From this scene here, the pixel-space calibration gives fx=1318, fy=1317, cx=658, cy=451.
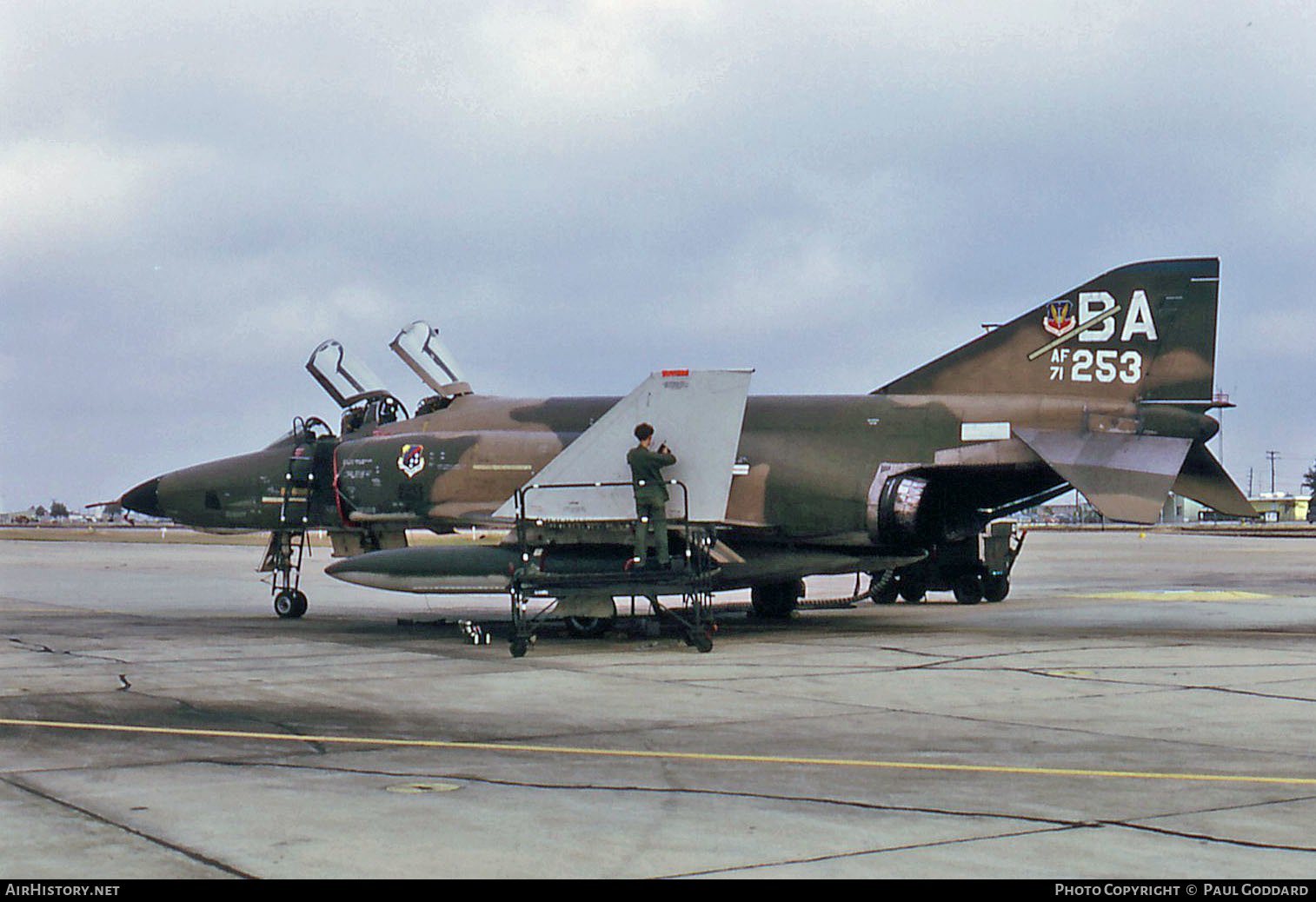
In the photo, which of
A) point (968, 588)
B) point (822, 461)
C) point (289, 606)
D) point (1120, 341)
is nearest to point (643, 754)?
point (822, 461)

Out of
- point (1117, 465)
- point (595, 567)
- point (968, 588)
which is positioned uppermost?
point (1117, 465)

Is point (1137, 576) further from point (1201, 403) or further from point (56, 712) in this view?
point (56, 712)

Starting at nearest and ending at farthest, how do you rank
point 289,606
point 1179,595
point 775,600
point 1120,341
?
point 1120,341 < point 775,600 < point 289,606 < point 1179,595

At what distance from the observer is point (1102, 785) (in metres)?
6.38

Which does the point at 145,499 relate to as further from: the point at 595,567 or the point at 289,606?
the point at 595,567

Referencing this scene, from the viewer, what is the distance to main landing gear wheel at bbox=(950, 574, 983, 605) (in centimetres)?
2148

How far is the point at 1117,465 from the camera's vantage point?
14.8 m

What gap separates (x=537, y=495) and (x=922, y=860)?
33.1ft

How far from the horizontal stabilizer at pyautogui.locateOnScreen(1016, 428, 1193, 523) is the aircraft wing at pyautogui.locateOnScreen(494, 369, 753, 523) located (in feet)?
12.5

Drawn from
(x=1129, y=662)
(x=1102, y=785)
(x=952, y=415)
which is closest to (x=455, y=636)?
(x=952, y=415)

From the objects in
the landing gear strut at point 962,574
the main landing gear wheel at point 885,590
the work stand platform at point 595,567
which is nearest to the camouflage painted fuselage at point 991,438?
the work stand platform at point 595,567

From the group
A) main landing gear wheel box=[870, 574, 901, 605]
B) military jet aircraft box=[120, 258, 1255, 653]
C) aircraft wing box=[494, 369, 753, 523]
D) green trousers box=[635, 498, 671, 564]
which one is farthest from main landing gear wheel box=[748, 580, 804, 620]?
green trousers box=[635, 498, 671, 564]

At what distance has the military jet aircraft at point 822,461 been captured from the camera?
1431 cm

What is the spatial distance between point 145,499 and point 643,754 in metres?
15.6
